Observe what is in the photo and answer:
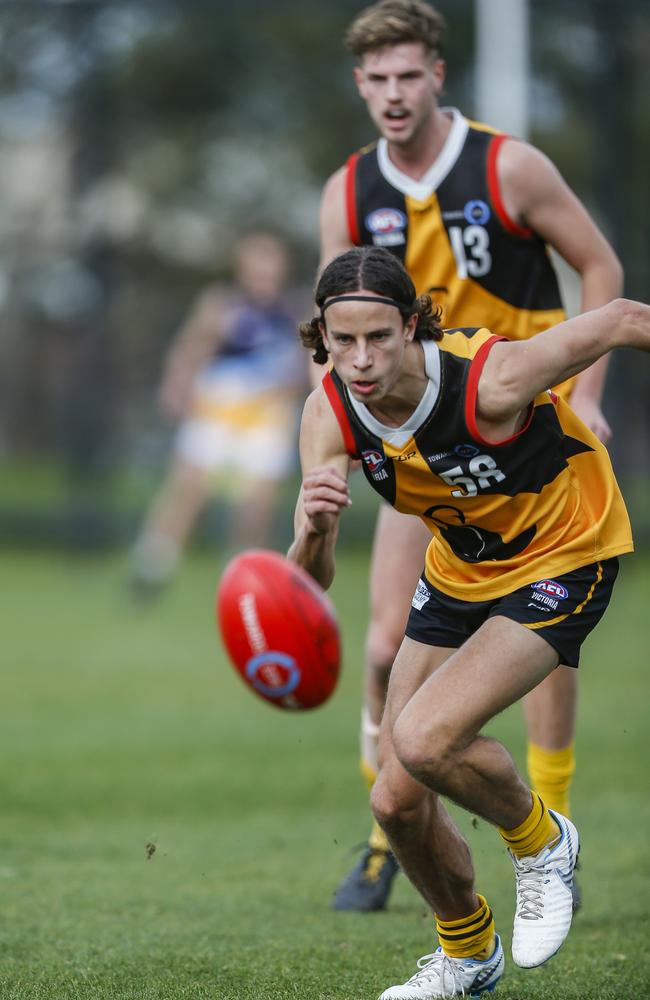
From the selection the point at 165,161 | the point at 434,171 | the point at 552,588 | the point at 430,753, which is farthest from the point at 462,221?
the point at 165,161

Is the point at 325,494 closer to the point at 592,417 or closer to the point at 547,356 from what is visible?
the point at 547,356

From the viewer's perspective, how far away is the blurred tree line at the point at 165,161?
15.1m

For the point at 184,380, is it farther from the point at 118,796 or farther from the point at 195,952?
the point at 195,952

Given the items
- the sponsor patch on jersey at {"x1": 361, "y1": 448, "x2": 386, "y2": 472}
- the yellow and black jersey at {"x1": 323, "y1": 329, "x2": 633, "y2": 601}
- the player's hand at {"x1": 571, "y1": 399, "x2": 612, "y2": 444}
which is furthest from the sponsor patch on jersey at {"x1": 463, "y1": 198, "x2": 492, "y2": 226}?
the sponsor patch on jersey at {"x1": 361, "y1": 448, "x2": 386, "y2": 472}

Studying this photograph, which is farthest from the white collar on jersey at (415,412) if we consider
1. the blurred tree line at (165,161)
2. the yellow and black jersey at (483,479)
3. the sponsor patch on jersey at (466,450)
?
the blurred tree line at (165,161)

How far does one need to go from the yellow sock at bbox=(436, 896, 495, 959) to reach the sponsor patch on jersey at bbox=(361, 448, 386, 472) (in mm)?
1182

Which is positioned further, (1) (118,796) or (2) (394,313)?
(1) (118,796)

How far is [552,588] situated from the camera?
376 cm

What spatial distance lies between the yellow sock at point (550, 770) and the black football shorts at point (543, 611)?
3.07ft

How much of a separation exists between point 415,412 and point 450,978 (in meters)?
1.45

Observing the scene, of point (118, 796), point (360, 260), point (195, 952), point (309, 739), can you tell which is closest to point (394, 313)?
point (360, 260)

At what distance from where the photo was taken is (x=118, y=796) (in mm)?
6480

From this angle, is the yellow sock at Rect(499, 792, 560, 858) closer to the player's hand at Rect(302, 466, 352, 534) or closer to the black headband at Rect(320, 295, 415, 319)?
the player's hand at Rect(302, 466, 352, 534)

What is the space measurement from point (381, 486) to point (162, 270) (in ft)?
52.2
